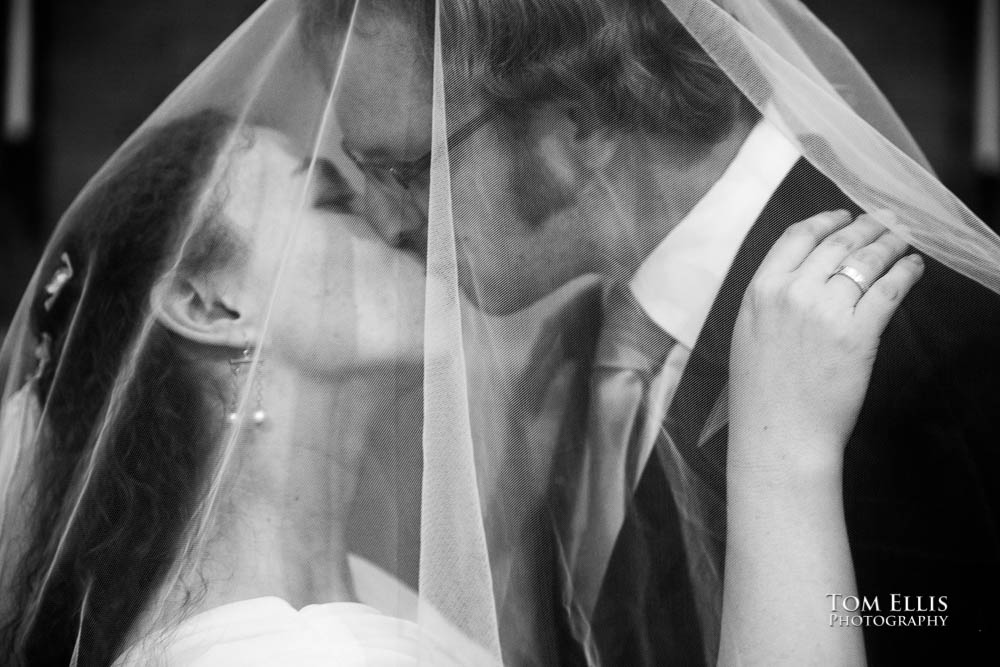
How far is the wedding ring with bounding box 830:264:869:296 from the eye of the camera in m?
0.67

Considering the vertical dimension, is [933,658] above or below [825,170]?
below

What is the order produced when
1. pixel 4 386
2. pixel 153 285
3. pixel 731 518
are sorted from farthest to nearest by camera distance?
pixel 4 386, pixel 153 285, pixel 731 518

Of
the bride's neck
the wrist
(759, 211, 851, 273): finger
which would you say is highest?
(759, 211, 851, 273): finger

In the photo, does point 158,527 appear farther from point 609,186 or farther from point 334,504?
point 609,186

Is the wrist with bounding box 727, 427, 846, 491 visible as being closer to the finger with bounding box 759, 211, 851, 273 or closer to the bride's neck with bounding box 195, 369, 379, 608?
the finger with bounding box 759, 211, 851, 273

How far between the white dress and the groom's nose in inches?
10.8

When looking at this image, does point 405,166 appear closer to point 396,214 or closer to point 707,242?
point 396,214

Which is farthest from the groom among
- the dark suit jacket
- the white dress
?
the white dress

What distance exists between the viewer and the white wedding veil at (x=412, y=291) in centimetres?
70

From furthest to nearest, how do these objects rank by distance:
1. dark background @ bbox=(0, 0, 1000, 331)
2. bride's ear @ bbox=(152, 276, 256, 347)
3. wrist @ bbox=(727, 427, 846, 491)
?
dark background @ bbox=(0, 0, 1000, 331) < bride's ear @ bbox=(152, 276, 256, 347) < wrist @ bbox=(727, 427, 846, 491)

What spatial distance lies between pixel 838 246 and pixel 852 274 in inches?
1.0

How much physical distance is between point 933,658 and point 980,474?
0.15 m

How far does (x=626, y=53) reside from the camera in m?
0.75

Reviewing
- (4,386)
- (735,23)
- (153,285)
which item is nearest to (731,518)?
(735,23)
